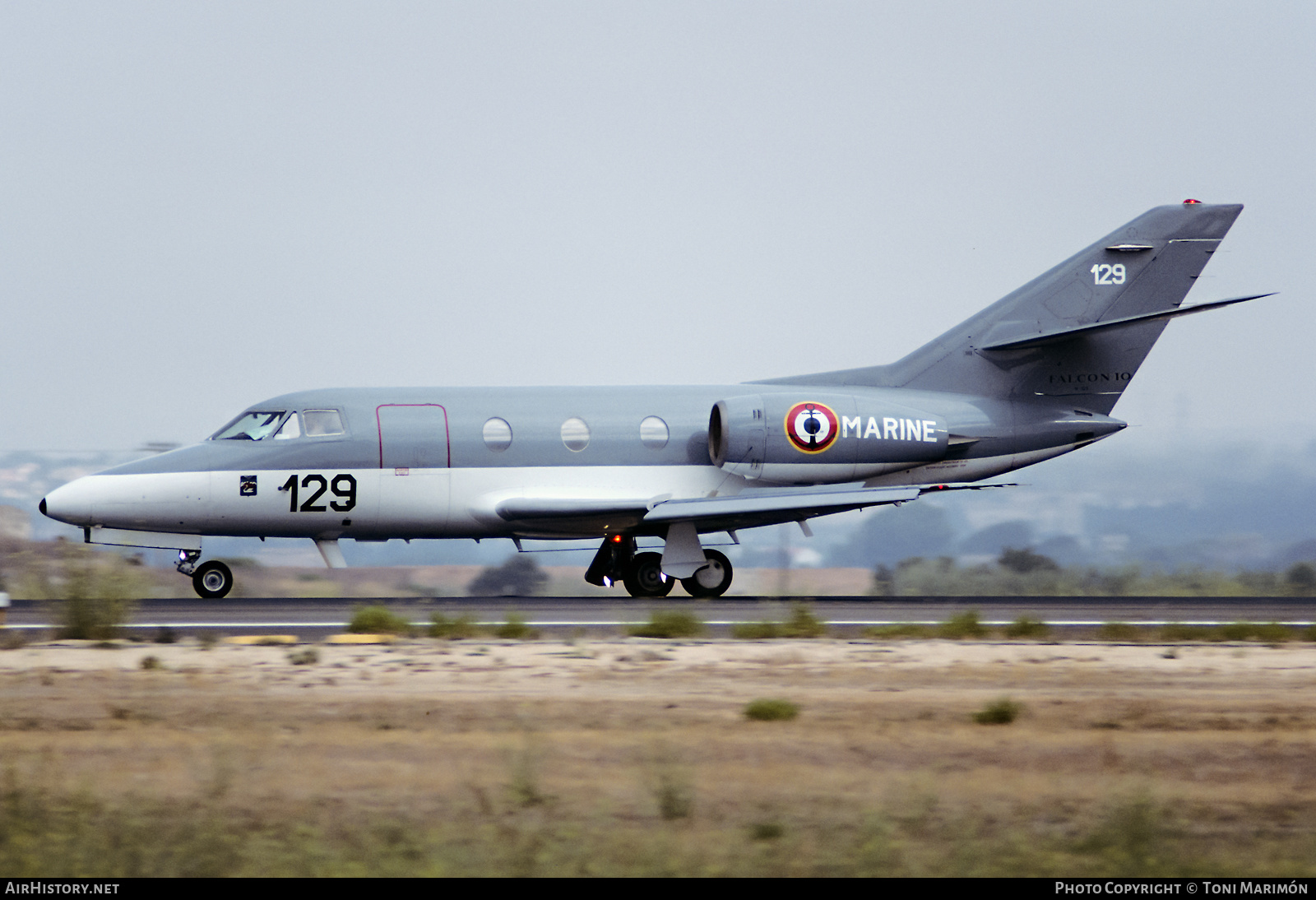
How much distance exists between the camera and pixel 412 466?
22.5 meters

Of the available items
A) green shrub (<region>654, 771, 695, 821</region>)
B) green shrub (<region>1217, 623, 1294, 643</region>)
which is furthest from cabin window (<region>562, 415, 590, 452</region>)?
green shrub (<region>654, 771, 695, 821</region>)

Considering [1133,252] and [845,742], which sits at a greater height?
[1133,252]

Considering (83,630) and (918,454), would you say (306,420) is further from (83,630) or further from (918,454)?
(918,454)

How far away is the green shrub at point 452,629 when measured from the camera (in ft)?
52.3

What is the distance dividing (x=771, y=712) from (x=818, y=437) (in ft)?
42.6

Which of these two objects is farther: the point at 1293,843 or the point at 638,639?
the point at 638,639

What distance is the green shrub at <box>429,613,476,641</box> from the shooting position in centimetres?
1594

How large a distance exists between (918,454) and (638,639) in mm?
9422

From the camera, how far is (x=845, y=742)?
31.9 ft

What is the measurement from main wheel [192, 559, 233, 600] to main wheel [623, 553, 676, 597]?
6.30 meters

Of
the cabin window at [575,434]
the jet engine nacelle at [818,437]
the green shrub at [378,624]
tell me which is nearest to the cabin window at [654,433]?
the jet engine nacelle at [818,437]

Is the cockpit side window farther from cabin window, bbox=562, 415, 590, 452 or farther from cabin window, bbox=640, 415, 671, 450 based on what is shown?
cabin window, bbox=640, 415, 671, 450

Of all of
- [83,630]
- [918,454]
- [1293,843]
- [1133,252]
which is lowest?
[1293,843]

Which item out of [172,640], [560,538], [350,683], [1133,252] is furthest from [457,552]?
[350,683]
